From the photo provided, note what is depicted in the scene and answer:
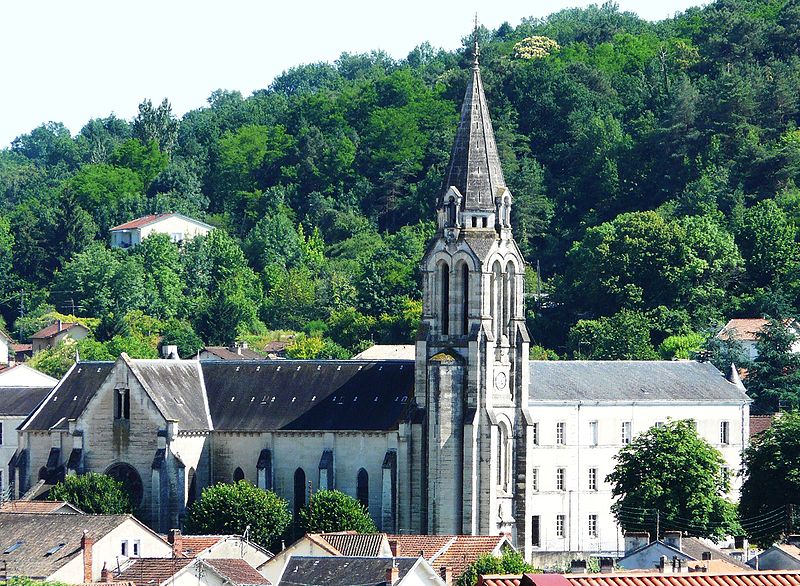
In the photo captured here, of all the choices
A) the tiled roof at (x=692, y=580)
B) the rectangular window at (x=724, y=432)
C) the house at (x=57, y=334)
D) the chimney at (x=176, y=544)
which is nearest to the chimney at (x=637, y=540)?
the chimney at (x=176, y=544)

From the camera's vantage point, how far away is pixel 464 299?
8181 cm

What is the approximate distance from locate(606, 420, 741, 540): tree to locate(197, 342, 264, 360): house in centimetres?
3786

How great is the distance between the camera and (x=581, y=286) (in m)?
128

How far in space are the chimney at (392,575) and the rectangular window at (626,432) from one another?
33861 mm

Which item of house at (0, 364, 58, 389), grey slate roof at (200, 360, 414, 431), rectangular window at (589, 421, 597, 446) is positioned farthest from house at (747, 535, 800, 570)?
→ house at (0, 364, 58, 389)

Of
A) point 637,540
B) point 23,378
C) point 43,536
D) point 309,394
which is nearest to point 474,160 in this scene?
point 309,394

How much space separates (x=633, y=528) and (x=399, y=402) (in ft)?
29.5

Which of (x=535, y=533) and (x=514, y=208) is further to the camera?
(x=514, y=208)

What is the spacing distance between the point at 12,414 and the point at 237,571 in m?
35.8

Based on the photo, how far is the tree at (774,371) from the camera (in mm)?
107688

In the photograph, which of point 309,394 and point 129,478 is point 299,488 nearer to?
point 309,394

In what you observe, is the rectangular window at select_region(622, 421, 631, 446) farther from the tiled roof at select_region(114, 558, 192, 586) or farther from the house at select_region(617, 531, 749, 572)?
the tiled roof at select_region(114, 558, 192, 586)

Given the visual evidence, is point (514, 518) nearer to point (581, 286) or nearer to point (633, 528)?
point (633, 528)

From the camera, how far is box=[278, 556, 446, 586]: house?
59616mm
